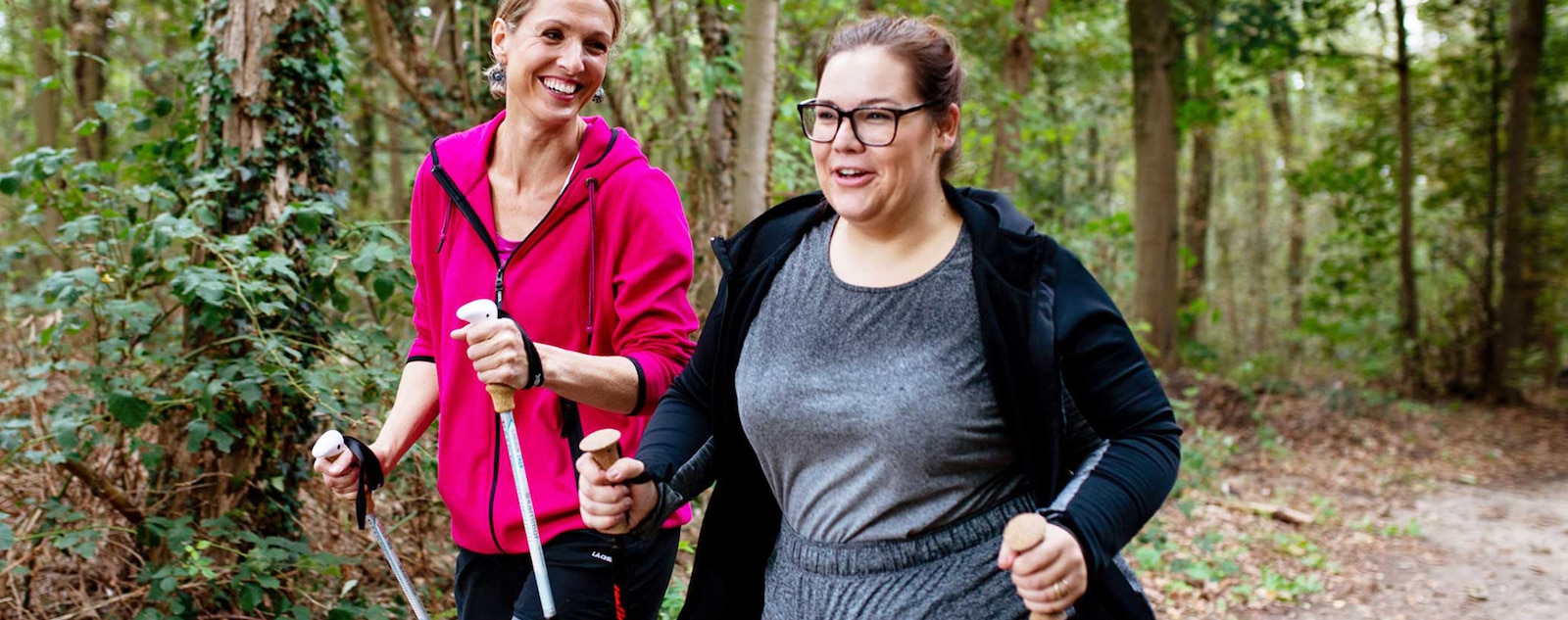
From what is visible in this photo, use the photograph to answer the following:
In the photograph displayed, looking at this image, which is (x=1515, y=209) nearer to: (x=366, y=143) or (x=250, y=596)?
(x=366, y=143)

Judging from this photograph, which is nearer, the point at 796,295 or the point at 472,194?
the point at 796,295

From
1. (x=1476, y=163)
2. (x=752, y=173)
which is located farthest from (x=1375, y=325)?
(x=752, y=173)

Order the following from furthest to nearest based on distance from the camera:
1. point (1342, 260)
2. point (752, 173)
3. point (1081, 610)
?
1. point (1342, 260)
2. point (752, 173)
3. point (1081, 610)

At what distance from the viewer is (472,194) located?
2598 millimetres

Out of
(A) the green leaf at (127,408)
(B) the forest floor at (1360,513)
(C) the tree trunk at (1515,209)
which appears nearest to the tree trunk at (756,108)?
(A) the green leaf at (127,408)

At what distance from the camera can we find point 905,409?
6.49 ft

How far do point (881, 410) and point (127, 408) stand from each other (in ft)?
9.68

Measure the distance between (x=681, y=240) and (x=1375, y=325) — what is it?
16.1m

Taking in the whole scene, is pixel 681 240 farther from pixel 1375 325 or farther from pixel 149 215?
pixel 1375 325

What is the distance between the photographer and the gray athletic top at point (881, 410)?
198 cm

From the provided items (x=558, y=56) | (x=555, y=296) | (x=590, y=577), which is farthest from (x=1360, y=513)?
(x=558, y=56)

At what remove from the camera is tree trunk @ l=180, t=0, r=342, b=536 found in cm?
423

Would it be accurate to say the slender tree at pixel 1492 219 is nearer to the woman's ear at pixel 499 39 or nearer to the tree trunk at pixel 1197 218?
the tree trunk at pixel 1197 218

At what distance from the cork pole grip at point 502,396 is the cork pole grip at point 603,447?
24cm
